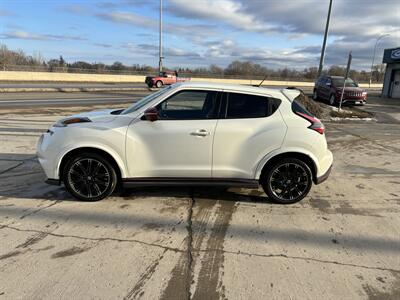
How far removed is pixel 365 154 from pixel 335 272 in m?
6.21

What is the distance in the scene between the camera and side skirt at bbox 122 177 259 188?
16.1 feet

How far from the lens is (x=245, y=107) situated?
16.2 feet

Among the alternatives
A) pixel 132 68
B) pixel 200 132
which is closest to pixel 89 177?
pixel 200 132

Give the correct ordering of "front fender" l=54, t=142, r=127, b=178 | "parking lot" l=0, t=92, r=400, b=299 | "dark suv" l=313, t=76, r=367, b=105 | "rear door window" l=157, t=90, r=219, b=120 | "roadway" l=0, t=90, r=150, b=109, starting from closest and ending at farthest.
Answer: "parking lot" l=0, t=92, r=400, b=299, "front fender" l=54, t=142, r=127, b=178, "rear door window" l=157, t=90, r=219, b=120, "roadway" l=0, t=90, r=150, b=109, "dark suv" l=313, t=76, r=367, b=105

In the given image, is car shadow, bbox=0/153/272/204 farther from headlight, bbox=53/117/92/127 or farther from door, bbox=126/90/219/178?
headlight, bbox=53/117/92/127

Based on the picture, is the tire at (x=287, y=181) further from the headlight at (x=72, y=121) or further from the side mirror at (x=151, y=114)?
the headlight at (x=72, y=121)

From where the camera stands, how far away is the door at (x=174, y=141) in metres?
4.77

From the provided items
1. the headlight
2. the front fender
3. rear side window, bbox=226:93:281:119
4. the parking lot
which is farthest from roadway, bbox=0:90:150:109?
rear side window, bbox=226:93:281:119

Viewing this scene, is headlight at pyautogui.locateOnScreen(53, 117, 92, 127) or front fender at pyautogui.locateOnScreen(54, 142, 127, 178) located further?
headlight at pyautogui.locateOnScreen(53, 117, 92, 127)

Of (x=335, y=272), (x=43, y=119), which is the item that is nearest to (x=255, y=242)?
(x=335, y=272)

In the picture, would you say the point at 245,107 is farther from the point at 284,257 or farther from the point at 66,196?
the point at 66,196

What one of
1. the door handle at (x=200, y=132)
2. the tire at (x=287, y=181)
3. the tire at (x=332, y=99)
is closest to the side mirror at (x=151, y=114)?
the door handle at (x=200, y=132)

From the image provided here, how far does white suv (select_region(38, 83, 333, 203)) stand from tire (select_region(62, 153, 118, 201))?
0.01 m

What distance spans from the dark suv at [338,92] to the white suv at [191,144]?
16851mm
